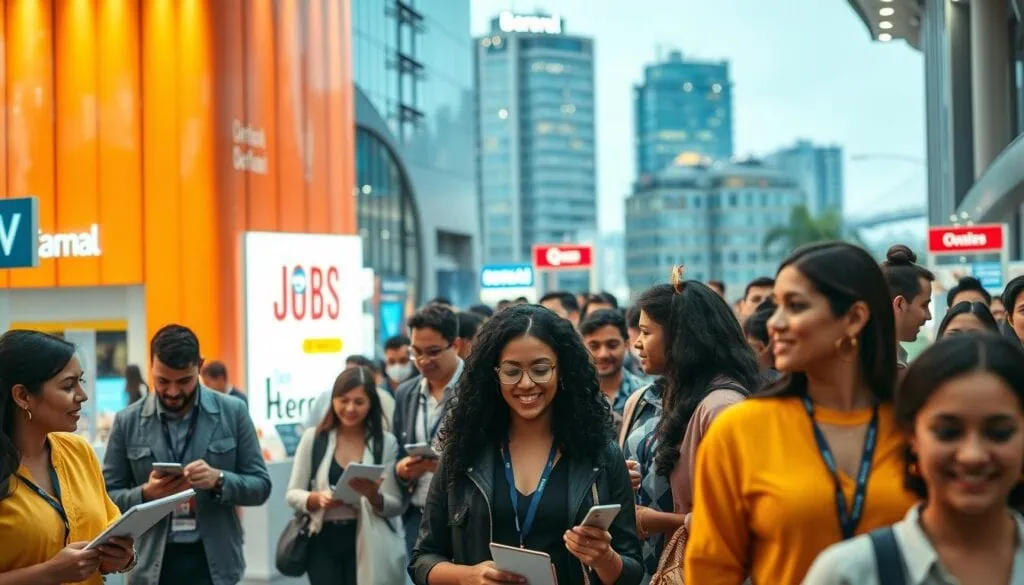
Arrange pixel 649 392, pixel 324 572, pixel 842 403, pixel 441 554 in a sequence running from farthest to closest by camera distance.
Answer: pixel 324 572, pixel 649 392, pixel 441 554, pixel 842 403

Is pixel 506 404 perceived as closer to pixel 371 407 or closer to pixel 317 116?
pixel 371 407

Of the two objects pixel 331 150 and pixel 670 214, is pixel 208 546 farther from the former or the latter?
pixel 670 214

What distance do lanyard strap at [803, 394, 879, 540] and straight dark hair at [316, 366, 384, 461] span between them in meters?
4.66

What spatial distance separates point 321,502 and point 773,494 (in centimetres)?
455

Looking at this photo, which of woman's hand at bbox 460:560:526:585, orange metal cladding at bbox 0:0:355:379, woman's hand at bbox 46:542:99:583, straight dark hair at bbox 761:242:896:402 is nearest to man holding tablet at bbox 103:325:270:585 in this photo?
woman's hand at bbox 46:542:99:583

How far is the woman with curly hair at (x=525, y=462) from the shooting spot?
13.8 feet

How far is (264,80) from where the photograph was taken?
555 inches

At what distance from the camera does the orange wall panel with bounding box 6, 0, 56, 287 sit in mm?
13023

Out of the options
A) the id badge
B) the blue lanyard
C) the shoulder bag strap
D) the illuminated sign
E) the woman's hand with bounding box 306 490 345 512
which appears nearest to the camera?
the shoulder bag strap

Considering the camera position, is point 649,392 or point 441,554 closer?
point 441,554

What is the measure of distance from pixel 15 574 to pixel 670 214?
19192 centimetres

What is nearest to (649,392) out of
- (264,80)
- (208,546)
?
(208,546)

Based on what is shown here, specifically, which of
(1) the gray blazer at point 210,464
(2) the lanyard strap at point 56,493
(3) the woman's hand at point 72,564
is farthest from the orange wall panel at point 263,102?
(3) the woman's hand at point 72,564

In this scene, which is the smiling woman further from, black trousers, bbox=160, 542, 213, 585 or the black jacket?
black trousers, bbox=160, 542, 213, 585
